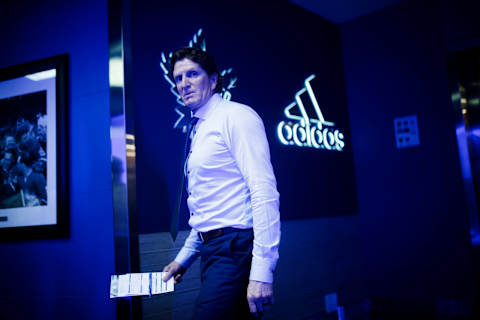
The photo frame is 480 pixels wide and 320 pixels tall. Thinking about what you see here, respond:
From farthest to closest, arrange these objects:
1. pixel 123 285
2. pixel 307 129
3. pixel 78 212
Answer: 1. pixel 307 129
2. pixel 78 212
3. pixel 123 285

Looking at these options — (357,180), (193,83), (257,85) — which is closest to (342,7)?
(257,85)

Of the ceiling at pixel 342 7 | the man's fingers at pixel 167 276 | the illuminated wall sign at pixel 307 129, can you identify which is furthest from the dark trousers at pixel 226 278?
the ceiling at pixel 342 7

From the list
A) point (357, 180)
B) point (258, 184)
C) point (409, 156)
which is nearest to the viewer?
point (258, 184)

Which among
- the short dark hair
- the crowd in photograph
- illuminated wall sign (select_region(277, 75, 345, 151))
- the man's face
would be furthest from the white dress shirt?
illuminated wall sign (select_region(277, 75, 345, 151))

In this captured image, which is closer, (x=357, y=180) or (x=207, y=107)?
(x=207, y=107)

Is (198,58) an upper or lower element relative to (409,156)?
upper

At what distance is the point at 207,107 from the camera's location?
1.95 meters

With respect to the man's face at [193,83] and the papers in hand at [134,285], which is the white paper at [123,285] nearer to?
the papers in hand at [134,285]

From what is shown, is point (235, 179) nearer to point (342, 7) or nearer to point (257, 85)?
point (257, 85)

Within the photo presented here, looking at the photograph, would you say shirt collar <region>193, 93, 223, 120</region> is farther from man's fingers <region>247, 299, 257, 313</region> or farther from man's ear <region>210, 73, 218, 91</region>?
man's fingers <region>247, 299, 257, 313</region>

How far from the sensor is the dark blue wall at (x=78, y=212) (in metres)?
2.32

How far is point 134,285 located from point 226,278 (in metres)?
0.41

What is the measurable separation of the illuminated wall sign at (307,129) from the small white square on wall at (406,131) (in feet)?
1.87

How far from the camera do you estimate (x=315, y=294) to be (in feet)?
12.3
